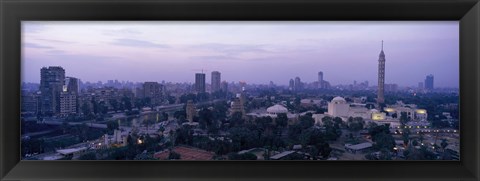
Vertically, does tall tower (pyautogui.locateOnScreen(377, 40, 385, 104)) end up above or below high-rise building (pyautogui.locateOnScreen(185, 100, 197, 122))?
above

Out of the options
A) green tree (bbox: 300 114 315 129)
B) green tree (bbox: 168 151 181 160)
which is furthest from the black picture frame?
green tree (bbox: 300 114 315 129)

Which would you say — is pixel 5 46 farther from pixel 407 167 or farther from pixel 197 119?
pixel 407 167

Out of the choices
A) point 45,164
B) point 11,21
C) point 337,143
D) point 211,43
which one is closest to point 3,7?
point 11,21

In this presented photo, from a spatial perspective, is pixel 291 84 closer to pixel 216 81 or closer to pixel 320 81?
pixel 320 81

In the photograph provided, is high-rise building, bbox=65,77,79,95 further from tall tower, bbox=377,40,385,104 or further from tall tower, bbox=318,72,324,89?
tall tower, bbox=377,40,385,104

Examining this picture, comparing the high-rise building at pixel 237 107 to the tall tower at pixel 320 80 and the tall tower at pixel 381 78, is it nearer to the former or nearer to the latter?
the tall tower at pixel 320 80

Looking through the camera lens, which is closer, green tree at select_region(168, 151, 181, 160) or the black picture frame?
the black picture frame
